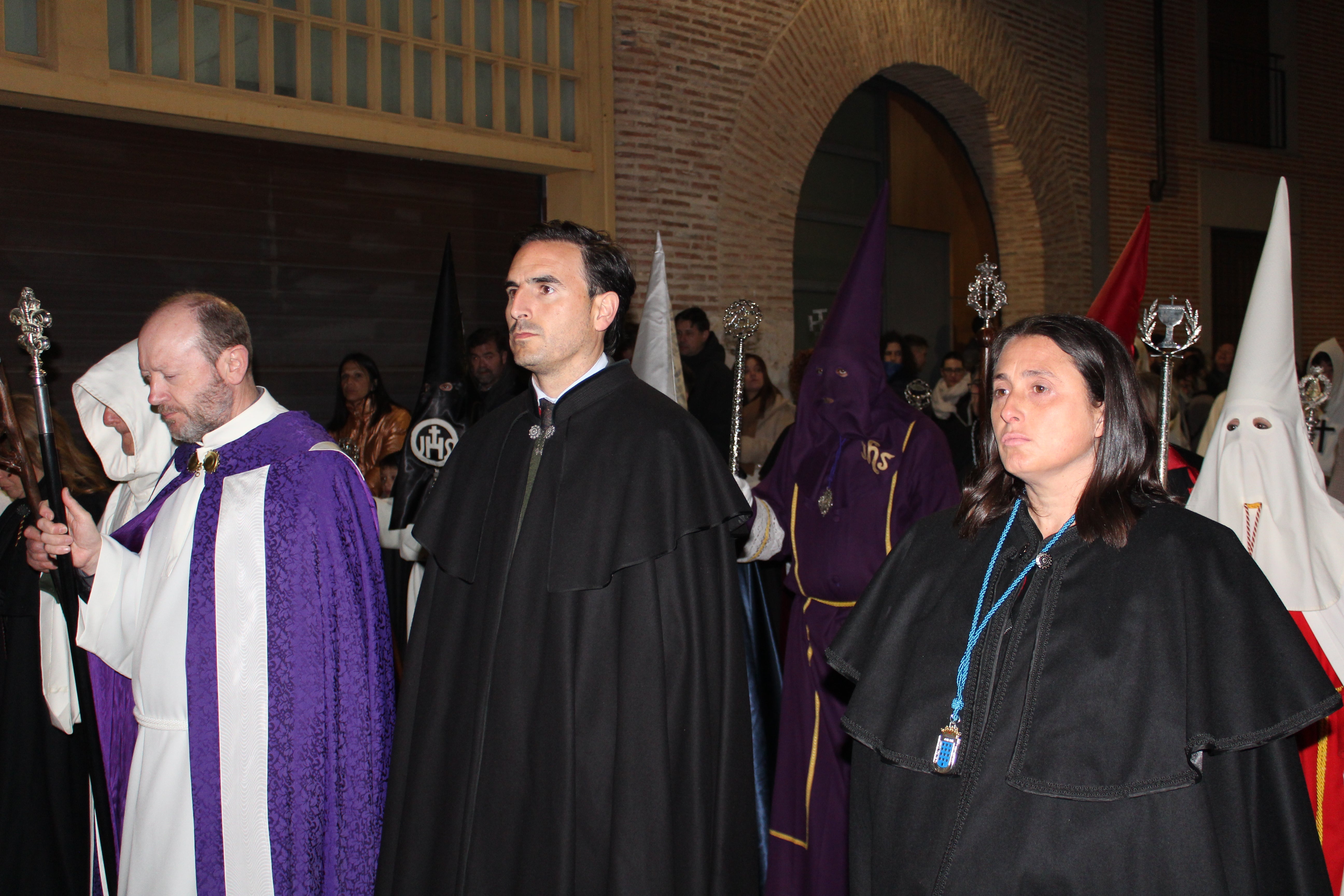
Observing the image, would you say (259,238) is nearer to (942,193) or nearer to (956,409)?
(956,409)

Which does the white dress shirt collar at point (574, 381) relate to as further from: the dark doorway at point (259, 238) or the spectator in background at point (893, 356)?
the spectator in background at point (893, 356)

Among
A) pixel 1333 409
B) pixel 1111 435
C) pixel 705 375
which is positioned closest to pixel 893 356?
pixel 705 375

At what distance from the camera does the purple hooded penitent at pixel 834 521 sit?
12.0ft

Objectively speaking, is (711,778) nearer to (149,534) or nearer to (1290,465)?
(149,534)

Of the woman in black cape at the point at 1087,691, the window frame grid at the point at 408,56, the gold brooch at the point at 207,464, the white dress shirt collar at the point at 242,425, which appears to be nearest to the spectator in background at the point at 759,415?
the window frame grid at the point at 408,56

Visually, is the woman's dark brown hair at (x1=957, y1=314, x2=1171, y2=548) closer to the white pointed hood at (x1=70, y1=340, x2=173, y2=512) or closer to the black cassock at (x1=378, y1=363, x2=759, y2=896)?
the black cassock at (x1=378, y1=363, x2=759, y2=896)

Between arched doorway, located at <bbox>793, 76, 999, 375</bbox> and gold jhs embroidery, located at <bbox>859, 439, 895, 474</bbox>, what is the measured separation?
19.9 ft

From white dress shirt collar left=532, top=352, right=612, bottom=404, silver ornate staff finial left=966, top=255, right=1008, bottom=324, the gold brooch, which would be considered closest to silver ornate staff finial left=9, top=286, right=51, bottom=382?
the gold brooch

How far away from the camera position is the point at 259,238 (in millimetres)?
6477

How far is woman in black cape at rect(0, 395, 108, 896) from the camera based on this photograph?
3.27m

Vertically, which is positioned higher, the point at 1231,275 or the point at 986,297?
the point at 1231,275

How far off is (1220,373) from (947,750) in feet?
34.2

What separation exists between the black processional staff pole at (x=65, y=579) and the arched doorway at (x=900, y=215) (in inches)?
304

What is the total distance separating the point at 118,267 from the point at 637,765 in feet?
16.4
